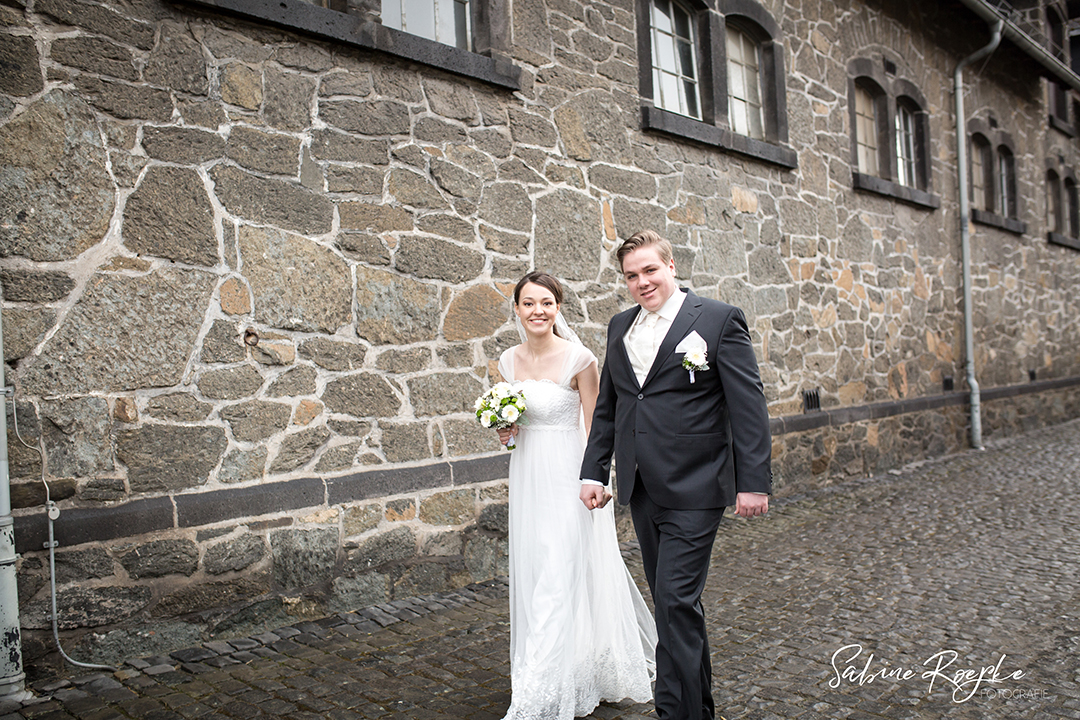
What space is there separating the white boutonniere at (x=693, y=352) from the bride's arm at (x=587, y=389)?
2.76 feet

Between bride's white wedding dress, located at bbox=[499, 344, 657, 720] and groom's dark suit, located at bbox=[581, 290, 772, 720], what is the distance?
0.46m

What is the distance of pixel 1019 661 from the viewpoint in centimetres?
378

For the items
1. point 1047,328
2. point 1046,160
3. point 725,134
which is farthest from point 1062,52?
point 725,134

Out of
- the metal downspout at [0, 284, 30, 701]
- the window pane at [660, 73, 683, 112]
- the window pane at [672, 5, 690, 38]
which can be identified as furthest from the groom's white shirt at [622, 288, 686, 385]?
the window pane at [672, 5, 690, 38]

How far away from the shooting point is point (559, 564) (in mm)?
3451

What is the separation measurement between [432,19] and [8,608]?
4.45m

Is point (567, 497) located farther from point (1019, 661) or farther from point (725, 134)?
point (725, 134)

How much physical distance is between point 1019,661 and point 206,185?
473cm

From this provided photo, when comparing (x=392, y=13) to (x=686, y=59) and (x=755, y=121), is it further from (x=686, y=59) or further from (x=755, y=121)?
(x=755, y=121)

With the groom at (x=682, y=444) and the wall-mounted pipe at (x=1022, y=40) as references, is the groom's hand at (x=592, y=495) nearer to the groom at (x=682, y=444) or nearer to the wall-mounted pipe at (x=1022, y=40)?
the groom at (x=682, y=444)

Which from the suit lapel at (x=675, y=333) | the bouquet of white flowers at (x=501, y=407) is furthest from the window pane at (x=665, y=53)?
the suit lapel at (x=675, y=333)

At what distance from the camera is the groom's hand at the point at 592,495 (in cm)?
329
